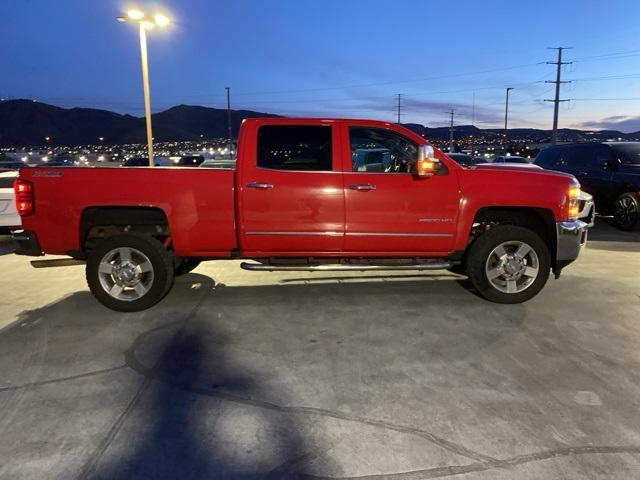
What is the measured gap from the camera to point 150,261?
520 centimetres

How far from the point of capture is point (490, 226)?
18.9ft

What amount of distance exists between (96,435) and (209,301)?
272 centimetres

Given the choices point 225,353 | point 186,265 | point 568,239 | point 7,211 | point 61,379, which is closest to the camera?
point 61,379

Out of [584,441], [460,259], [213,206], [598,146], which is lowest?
[584,441]

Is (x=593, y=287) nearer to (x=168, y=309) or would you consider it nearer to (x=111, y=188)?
(x=168, y=309)

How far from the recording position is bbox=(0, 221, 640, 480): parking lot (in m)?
2.73

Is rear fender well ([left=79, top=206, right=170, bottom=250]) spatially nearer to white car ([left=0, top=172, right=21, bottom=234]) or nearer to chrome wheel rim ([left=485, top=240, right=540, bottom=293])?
chrome wheel rim ([left=485, top=240, right=540, bottom=293])

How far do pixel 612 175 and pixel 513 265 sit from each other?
718 cm

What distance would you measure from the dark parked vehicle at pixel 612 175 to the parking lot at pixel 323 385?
5.44m

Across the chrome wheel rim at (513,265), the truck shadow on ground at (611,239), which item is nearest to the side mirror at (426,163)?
the chrome wheel rim at (513,265)

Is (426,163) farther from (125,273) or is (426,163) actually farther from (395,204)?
(125,273)

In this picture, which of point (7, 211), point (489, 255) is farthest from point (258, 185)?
point (7, 211)

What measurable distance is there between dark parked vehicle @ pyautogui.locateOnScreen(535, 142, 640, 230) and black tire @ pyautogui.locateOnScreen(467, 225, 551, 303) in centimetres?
663

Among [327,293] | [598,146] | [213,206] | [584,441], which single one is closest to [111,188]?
[213,206]
